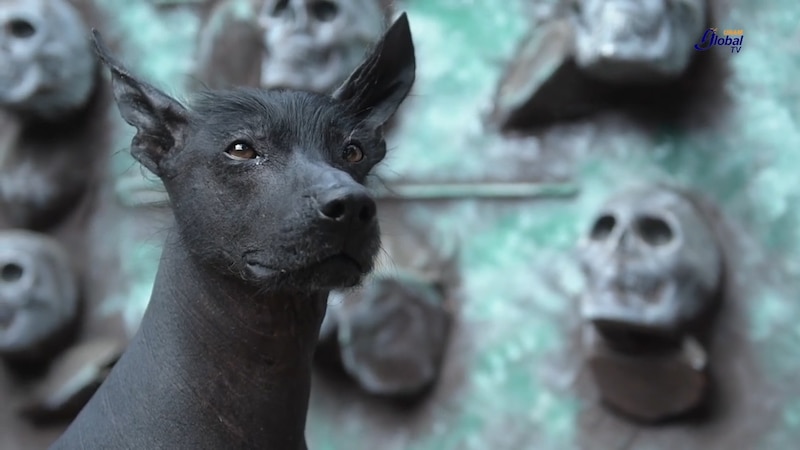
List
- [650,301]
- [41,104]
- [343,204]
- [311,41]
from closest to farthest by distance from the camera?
[343,204] → [650,301] → [311,41] → [41,104]

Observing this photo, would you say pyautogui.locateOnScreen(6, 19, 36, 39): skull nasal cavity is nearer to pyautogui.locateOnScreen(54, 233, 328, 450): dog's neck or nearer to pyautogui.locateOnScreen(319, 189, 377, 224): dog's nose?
pyautogui.locateOnScreen(54, 233, 328, 450): dog's neck

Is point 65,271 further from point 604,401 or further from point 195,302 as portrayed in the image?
point 195,302

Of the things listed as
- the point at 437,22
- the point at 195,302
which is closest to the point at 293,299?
the point at 195,302

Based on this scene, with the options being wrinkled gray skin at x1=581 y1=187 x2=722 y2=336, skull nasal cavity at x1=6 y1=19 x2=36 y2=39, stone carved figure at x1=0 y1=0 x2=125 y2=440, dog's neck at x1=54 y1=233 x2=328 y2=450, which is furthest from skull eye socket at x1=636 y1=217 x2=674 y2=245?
skull nasal cavity at x1=6 y1=19 x2=36 y2=39

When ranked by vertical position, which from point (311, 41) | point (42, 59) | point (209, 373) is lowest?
point (42, 59)

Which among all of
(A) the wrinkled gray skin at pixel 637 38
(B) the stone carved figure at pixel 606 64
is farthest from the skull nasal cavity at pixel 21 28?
(A) the wrinkled gray skin at pixel 637 38

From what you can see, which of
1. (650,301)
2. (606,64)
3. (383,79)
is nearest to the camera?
(383,79)

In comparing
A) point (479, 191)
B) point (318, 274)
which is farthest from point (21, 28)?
point (318, 274)

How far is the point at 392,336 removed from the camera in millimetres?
2146

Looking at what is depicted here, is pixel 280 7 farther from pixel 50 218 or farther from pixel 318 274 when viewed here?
pixel 318 274

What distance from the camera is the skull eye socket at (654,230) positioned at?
78.7 inches

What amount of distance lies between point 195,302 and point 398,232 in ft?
3.25

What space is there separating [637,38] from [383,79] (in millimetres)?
720

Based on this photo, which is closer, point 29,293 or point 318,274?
point 318,274
